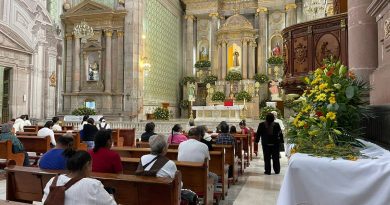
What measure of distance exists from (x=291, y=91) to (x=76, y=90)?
16555mm

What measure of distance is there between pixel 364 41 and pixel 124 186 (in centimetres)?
381

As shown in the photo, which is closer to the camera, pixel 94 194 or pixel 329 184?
pixel 94 194

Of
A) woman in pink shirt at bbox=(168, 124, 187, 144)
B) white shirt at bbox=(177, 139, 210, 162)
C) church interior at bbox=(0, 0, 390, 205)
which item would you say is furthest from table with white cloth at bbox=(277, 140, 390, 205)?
woman in pink shirt at bbox=(168, 124, 187, 144)

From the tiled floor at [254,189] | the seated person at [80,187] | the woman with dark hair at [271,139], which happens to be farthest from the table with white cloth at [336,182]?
the woman with dark hair at [271,139]

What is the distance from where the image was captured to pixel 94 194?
2.69 metres

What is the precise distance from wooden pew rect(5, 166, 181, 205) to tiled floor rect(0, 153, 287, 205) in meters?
2.19

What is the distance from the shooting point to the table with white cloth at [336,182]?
2.75 metres

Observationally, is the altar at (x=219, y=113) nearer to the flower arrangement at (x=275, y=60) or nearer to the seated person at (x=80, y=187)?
the flower arrangement at (x=275, y=60)

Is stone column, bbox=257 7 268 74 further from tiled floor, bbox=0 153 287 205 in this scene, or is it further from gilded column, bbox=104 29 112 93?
tiled floor, bbox=0 153 287 205

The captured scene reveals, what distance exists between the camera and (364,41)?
16.0ft

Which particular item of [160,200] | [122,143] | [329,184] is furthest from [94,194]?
[122,143]

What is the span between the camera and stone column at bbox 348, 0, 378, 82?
15.9 feet

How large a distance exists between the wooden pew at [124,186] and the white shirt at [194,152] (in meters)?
1.44

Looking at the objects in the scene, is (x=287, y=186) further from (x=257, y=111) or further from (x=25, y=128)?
(x=257, y=111)
